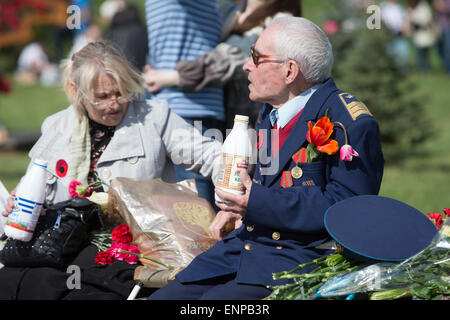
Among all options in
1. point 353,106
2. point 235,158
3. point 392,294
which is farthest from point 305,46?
point 392,294

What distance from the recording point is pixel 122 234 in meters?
3.61

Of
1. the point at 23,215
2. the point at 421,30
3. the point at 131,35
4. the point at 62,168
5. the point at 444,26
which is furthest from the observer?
the point at 421,30

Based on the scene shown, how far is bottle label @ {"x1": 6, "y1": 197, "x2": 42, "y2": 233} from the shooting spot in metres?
3.47

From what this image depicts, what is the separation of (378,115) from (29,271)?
7.94m

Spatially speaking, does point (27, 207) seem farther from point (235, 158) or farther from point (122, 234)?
point (235, 158)

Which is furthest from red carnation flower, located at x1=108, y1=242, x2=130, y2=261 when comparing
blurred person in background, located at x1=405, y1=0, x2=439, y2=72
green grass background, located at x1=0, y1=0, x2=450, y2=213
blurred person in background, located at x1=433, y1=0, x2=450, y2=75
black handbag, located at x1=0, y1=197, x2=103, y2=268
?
blurred person in background, located at x1=405, y1=0, x2=439, y2=72

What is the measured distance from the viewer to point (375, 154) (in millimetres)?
2922

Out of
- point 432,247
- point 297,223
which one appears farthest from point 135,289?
point 432,247

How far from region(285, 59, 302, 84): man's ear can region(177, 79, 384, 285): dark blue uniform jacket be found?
5.1 inches

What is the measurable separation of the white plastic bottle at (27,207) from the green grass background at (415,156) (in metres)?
2.11

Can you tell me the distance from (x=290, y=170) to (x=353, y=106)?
1.35 feet

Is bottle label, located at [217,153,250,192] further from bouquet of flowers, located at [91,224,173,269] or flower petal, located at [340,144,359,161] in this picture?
bouquet of flowers, located at [91,224,173,269]

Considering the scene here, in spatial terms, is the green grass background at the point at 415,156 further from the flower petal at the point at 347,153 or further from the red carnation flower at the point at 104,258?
the flower petal at the point at 347,153

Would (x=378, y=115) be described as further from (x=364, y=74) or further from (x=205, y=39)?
(x=205, y=39)
